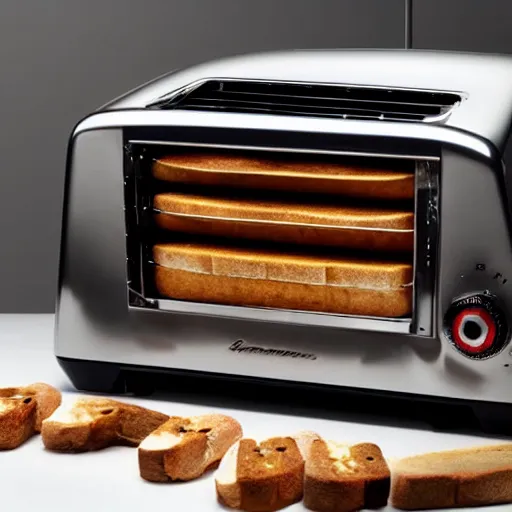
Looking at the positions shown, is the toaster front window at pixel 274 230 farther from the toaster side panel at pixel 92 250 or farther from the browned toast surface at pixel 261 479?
the browned toast surface at pixel 261 479

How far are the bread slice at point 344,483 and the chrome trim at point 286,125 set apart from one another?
Result: 292mm

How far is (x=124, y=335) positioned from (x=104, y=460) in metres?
0.18

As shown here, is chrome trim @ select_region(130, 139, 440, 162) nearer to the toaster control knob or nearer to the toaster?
the toaster

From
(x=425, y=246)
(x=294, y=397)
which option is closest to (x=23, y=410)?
(x=294, y=397)

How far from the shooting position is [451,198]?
1161mm

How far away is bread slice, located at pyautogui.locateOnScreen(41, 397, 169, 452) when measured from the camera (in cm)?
118

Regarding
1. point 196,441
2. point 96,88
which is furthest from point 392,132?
point 96,88

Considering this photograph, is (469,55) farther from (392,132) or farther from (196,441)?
(196,441)

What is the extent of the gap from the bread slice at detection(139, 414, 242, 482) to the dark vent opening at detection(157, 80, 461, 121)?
30cm

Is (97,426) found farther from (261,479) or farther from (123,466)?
(261,479)

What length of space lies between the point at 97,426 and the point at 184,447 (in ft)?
0.36

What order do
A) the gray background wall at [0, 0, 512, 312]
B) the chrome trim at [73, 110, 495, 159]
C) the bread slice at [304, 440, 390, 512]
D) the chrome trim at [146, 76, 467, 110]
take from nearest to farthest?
the bread slice at [304, 440, 390, 512] → the chrome trim at [73, 110, 495, 159] → the chrome trim at [146, 76, 467, 110] → the gray background wall at [0, 0, 512, 312]

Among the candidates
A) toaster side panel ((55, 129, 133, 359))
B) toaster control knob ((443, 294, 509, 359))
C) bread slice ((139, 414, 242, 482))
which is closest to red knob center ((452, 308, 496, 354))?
toaster control knob ((443, 294, 509, 359))

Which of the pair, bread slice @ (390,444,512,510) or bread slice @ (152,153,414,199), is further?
bread slice @ (152,153,414,199)
